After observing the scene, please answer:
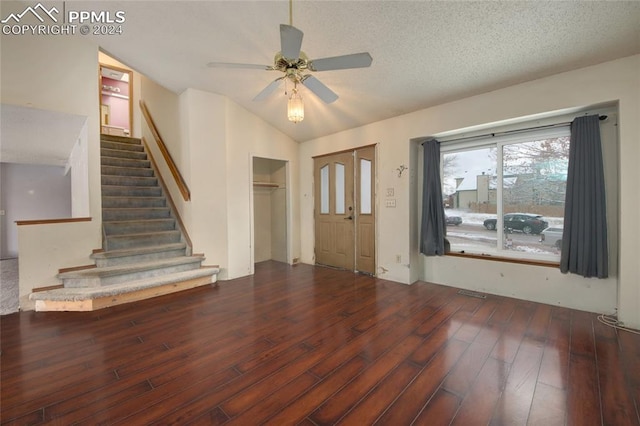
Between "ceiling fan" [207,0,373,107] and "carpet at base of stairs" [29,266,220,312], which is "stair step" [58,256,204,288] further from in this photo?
"ceiling fan" [207,0,373,107]

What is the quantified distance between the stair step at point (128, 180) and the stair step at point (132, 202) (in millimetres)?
548

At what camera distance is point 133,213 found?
15.1ft

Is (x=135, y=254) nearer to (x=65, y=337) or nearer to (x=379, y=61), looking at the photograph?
(x=65, y=337)

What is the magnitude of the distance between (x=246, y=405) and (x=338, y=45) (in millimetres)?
3157

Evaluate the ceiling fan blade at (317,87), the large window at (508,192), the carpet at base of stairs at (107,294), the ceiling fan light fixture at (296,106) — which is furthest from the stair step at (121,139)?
the large window at (508,192)

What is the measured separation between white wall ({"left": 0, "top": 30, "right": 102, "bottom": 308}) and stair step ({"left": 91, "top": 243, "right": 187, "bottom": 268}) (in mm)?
192

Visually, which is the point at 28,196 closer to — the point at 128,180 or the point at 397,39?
the point at 128,180

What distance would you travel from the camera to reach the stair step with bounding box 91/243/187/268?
3.62m

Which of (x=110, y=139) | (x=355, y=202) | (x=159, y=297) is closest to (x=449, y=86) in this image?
(x=355, y=202)

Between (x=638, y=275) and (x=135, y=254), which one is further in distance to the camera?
(x=135, y=254)

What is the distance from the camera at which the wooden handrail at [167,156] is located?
4.27 metres

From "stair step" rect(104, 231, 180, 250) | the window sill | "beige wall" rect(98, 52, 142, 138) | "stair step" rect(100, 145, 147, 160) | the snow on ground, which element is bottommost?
the window sill

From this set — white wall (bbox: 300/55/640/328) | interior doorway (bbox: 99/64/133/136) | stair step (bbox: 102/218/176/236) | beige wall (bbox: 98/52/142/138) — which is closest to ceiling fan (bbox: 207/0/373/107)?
white wall (bbox: 300/55/640/328)

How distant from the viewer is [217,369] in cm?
198
